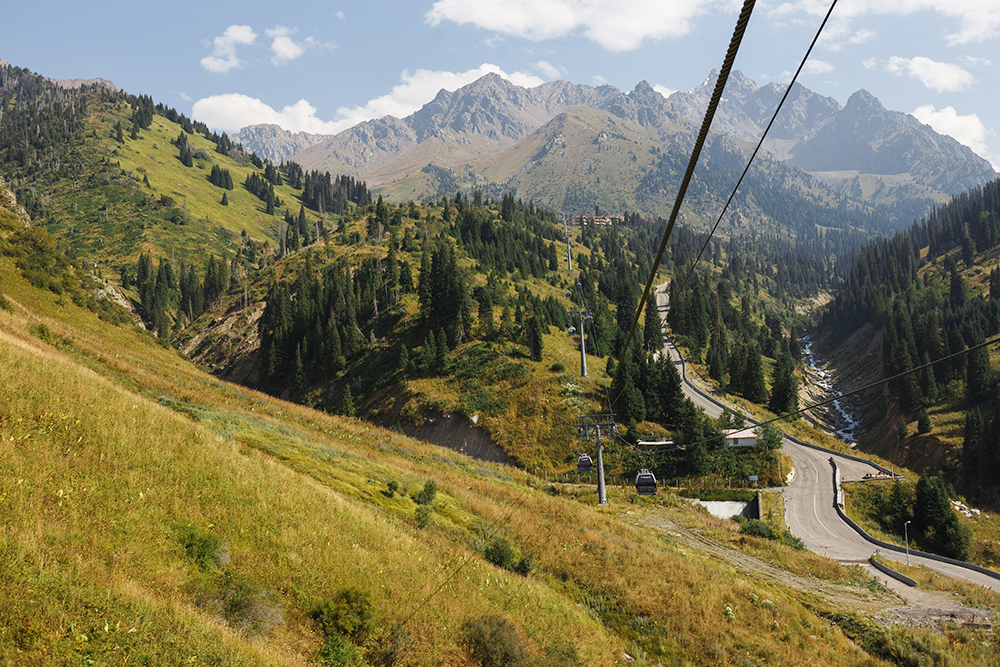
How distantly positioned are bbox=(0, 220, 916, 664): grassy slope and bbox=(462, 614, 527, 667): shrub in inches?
16.3

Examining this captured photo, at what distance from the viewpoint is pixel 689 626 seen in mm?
20016

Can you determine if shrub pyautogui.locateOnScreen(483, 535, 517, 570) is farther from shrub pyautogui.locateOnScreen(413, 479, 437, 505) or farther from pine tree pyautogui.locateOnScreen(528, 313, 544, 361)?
pine tree pyautogui.locateOnScreen(528, 313, 544, 361)

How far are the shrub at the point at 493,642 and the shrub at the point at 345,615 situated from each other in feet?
9.26

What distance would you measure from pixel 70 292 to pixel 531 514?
58.2 meters

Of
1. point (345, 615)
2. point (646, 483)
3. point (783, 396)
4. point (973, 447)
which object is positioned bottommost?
point (973, 447)

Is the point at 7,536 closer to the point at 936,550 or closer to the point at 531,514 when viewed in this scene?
the point at 531,514

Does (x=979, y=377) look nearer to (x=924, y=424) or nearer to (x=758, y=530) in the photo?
(x=924, y=424)

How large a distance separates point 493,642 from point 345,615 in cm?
395

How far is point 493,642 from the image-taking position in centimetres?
1420

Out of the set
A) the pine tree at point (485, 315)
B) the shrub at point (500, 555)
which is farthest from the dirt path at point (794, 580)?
the pine tree at point (485, 315)

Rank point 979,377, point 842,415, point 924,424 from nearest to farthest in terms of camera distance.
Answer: point 924,424
point 979,377
point 842,415

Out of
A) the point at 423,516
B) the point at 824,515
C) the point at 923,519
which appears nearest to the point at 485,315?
the point at 824,515

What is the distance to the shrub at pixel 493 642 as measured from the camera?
13.8 meters

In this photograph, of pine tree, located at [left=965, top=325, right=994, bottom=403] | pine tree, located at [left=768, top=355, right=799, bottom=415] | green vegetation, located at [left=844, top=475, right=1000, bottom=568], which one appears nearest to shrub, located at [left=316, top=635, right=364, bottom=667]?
green vegetation, located at [left=844, top=475, right=1000, bottom=568]
